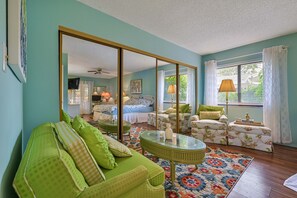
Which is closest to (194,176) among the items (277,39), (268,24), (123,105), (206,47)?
(123,105)

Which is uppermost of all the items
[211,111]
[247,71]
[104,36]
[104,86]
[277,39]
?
[277,39]

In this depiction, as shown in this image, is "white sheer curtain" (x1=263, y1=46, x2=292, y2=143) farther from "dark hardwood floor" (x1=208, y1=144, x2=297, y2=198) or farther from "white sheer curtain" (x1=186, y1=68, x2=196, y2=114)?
"white sheer curtain" (x1=186, y1=68, x2=196, y2=114)

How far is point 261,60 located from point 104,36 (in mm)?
3703

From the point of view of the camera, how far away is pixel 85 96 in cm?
251

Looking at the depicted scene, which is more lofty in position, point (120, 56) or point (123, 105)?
point (120, 56)

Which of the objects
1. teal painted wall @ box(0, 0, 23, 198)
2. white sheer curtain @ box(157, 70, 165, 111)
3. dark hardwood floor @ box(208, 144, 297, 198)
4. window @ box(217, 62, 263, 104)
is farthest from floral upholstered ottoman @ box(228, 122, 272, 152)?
teal painted wall @ box(0, 0, 23, 198)

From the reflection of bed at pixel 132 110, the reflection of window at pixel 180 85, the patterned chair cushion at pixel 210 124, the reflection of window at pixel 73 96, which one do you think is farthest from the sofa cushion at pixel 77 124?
the patterned chair cushion at pixel 210 124

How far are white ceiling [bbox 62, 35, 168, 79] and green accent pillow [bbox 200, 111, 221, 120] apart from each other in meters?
2.06

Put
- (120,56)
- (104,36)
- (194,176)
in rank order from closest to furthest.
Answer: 1. (194,176)
2. (104,36)
3. (120,56)

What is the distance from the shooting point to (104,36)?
232cm

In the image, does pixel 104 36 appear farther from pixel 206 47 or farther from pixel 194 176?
pixel 206 47

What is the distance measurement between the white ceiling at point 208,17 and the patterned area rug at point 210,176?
240 cm

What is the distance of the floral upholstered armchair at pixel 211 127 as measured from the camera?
Answer: 10.8ft

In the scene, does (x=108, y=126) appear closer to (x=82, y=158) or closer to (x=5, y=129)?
(x=82, y=158)
